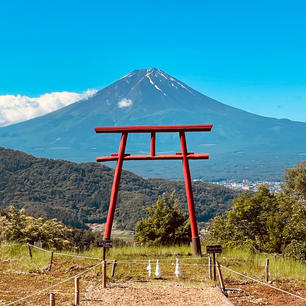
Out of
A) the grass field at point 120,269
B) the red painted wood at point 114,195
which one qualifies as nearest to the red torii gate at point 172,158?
the red painted wood at point 114,195

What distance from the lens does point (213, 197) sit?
10388 cm

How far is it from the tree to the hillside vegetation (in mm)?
63921

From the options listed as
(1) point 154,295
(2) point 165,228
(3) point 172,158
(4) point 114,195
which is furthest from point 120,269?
(2) point 165,228

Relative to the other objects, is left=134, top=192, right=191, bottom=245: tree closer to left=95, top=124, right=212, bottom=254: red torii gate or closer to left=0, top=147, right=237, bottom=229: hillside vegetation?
left=95, top=124, right=212, bottom=254: red torii gate

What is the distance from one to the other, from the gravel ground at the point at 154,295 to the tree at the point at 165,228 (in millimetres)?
6963

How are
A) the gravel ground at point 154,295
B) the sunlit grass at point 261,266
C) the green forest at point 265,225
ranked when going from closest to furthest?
the gravel ground at point 154,295 < the sunlit grass at point 261,266 < the green forest at point 265,225

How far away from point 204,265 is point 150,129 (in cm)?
426

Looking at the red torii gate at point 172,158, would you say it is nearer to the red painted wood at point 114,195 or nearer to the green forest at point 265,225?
the red painted wood at point 114,195

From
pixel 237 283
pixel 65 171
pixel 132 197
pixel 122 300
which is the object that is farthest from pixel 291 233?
pixel 65 171

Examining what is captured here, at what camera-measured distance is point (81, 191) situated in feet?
344

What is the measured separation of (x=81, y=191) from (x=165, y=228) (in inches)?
3513

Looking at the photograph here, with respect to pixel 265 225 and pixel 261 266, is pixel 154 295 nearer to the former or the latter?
pixel 261 266

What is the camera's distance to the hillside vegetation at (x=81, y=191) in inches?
3538

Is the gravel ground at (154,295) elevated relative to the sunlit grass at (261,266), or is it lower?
lower
